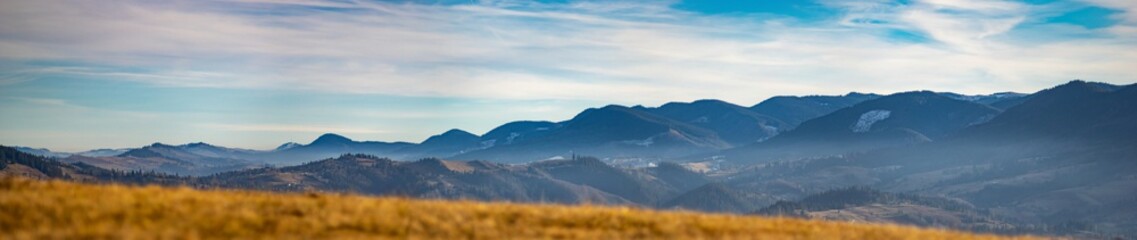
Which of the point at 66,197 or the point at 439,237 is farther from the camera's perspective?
the point at 66,197

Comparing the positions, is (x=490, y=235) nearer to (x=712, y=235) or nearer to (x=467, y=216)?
(x=467, y=216)

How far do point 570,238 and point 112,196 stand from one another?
1363 cm

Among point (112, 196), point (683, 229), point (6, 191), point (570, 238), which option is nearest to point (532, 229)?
point (570, 238)

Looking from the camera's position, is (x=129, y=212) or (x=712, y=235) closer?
(x=129, y=212)

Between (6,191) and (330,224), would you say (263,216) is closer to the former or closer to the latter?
(330,224)

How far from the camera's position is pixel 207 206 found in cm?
2570

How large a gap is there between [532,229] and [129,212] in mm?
10932

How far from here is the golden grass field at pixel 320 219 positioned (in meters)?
22.4

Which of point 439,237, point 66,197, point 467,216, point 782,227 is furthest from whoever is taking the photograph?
point 782,227

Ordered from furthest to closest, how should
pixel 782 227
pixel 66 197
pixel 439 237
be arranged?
pixel 782 227 → pixel 66 197 → pixel 439 237

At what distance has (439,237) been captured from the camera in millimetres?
23516

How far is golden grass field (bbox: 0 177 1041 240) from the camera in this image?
2241 cm

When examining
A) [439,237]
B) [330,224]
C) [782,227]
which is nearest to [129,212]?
[330,224]

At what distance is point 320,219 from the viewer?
25.2 meters
